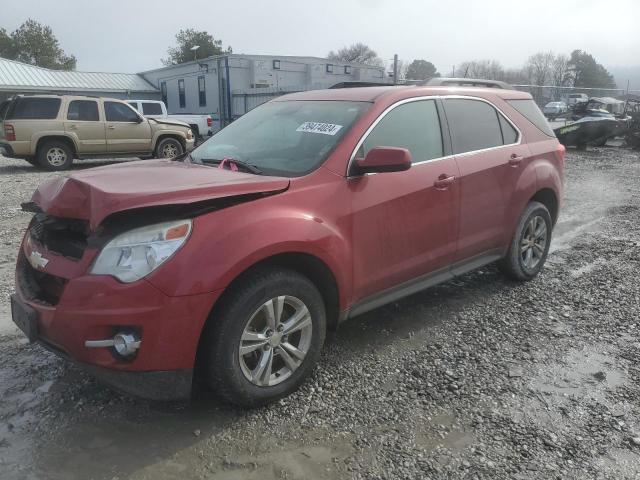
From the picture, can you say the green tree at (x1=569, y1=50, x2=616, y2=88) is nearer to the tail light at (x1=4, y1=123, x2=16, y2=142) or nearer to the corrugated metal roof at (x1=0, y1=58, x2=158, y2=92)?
the corrugated metal roof at (x1=0, y1=58, x2=158, y2=92)

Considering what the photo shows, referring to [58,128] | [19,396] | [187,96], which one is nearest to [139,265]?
[19,396]

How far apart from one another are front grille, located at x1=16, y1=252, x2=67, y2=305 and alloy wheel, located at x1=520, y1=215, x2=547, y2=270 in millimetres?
3815

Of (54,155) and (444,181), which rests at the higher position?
(444,181)

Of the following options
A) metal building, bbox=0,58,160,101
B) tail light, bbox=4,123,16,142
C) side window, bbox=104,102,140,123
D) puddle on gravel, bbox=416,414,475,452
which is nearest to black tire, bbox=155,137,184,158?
side window, bbox=104,102,140,123

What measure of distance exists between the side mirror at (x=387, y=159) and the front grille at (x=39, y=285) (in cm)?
179

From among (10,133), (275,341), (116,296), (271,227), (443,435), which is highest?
(10,133)

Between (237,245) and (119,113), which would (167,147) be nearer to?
(119,113)

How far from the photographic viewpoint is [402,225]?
138 inches

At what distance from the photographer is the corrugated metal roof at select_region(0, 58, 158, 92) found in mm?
38062

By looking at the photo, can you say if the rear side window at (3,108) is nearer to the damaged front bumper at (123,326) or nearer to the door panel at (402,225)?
the damaged front bumper at (123,326)

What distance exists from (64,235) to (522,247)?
3838 mm

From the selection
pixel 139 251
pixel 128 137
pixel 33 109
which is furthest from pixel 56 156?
pixel 139 251

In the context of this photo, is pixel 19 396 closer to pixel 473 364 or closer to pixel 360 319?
pixel 360 319

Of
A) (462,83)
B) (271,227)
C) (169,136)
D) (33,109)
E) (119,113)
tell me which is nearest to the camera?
(271,227)
